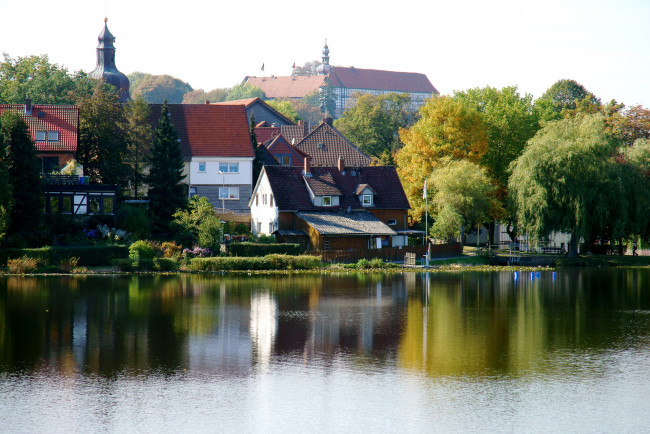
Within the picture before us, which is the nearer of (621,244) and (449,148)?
(621,244)

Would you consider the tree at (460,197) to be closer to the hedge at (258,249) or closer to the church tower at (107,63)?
the hedge at (258,249)

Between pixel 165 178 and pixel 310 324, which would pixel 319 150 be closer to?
pixel 165 178

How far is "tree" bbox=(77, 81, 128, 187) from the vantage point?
6681 cm

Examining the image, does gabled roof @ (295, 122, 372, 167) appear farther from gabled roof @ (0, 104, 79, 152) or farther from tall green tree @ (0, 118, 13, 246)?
tall green tree @ (0, 118, 13, 246)

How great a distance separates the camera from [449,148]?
72.9 metres

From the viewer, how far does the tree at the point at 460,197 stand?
66.2 m

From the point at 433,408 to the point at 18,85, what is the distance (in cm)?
7582

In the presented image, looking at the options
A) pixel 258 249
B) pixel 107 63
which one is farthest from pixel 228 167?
pixel 107 63

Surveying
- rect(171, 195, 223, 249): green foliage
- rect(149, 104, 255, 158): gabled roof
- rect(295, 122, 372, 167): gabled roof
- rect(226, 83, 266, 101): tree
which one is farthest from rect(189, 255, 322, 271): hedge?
rect(226, 83, 266, 101): tree

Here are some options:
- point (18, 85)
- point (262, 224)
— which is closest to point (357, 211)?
point (262, 224)

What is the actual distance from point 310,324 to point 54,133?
41972mm

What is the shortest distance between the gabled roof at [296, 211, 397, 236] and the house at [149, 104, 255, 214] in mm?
10977

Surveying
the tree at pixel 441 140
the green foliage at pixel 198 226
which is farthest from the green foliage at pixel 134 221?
the tree at pixel 441 140

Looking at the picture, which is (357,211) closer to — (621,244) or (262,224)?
(262,224)
